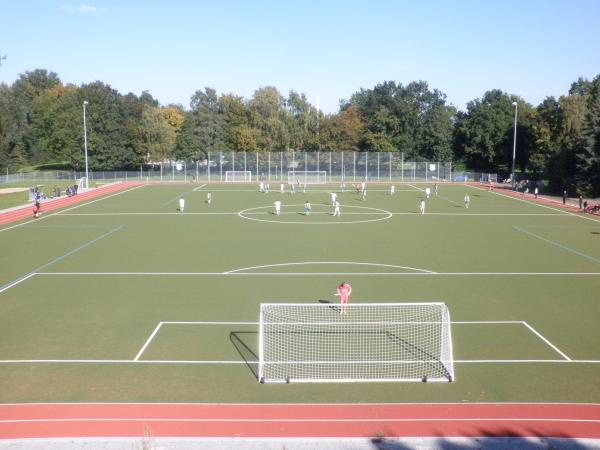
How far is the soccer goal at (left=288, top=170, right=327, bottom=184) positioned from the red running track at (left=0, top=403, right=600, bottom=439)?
63246 mm

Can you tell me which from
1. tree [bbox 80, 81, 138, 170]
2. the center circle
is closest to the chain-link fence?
tree [bbox 80, 81, 138, 170]

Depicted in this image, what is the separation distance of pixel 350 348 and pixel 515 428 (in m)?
5.02

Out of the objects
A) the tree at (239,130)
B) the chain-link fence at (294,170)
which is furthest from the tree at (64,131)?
the tree at (239,130)

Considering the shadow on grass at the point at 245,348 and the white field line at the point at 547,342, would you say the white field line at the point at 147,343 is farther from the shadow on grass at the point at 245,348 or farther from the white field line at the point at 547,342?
the white field line at the point at 547,342

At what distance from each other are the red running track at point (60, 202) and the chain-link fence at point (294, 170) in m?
8.03

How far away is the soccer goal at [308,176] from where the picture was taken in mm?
74113

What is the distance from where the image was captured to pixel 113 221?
37.2 m

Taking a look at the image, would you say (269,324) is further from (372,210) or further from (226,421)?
(372,210)

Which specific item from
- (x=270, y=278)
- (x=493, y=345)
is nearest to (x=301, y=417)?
(x=493, y=345)

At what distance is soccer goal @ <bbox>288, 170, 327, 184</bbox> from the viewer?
74113mm

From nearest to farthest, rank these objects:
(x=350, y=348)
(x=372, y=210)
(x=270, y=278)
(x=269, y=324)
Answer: (x=350, y=348)
(x=269, y=324)
(x=270, y=278)
(x=372, y=210)

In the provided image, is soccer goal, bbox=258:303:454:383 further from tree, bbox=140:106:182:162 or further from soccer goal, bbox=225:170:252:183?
tree, bbox=140:106:182:162

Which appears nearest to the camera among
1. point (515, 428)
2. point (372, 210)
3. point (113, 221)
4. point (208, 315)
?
point (515, 428)

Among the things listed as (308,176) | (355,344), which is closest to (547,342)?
(355,344)
